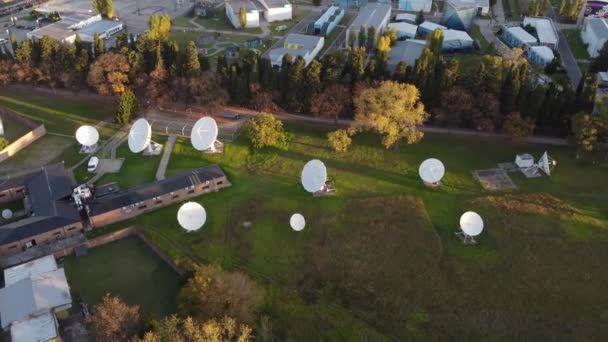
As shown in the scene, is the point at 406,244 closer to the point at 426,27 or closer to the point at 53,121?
the point at 53,121

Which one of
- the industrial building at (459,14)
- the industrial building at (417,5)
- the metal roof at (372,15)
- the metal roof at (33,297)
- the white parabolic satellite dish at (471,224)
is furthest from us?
the industrial building at (417,5)

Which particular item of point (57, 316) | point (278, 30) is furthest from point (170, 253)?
point (278, 30)

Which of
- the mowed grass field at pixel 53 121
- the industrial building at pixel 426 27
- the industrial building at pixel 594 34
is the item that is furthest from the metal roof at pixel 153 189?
the industrial building at pixel 594 34

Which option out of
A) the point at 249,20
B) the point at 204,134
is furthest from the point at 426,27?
the point at 204,134

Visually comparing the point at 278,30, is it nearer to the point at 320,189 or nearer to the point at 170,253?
the point at 320,189

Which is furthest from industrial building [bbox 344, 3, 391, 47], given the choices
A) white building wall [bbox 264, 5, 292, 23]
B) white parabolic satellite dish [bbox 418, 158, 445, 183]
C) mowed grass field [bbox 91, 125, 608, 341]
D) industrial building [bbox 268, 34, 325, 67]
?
white parabolic satellite dish [bbox 418, 158, 445, 183]

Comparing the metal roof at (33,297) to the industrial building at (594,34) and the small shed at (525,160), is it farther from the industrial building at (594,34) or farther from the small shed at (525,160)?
the industrial building at (594,34)
